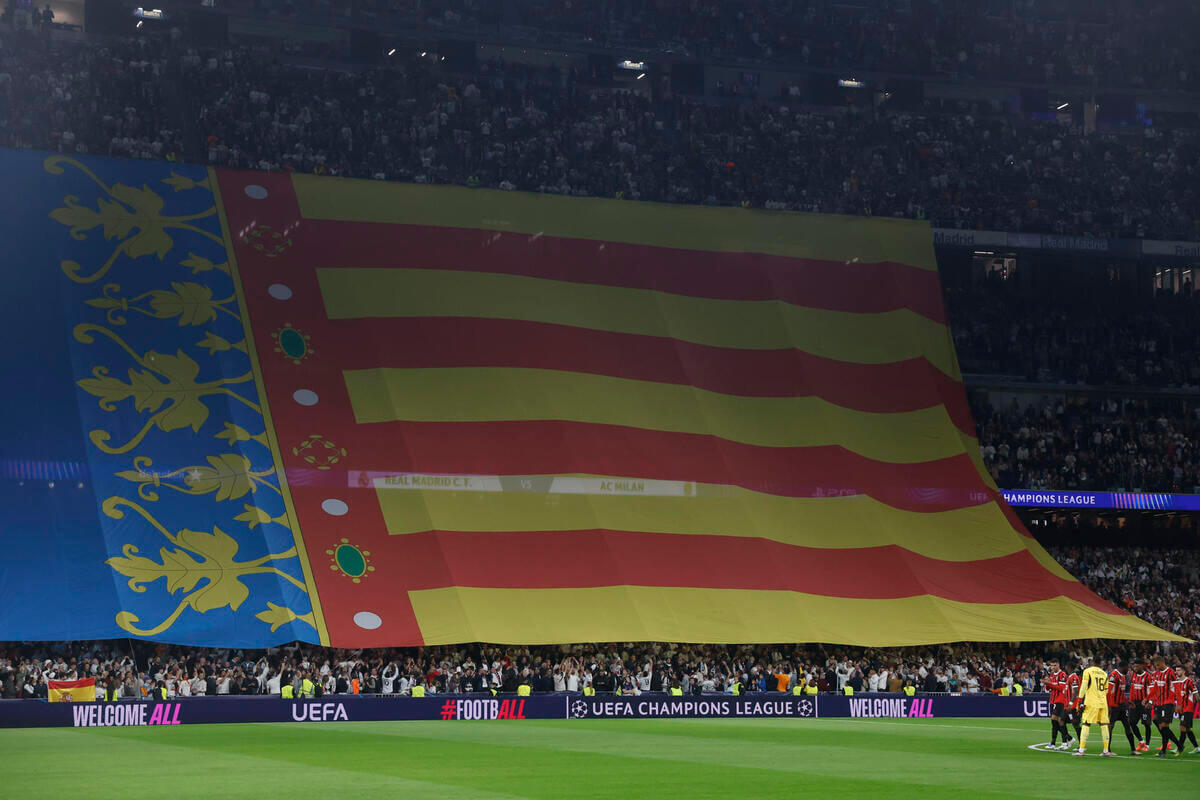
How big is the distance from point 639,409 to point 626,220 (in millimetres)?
6397

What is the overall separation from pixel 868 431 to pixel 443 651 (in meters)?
14.0

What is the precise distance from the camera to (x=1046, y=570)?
40500 mm

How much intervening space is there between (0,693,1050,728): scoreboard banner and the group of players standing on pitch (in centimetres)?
1115

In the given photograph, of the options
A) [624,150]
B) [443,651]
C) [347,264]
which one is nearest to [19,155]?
[347,264]

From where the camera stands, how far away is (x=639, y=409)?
133 ft

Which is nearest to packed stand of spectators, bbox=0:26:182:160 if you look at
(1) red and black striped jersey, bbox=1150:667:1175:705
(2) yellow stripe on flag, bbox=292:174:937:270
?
(2) yellow stripe on flag, bbox=292:174:937:270

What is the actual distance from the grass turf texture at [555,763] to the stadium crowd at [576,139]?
2167 centimetres

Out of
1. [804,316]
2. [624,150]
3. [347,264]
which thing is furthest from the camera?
[624,150]

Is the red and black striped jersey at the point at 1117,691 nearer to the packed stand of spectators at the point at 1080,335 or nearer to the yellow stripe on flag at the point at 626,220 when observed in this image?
the yellow stripe on flag at the point at 626,220

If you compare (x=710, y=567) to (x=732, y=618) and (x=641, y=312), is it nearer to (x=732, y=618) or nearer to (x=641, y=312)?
(x=732, y=618)

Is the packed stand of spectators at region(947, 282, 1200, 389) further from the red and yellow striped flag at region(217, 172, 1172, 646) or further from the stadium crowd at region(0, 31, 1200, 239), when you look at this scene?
the red and yellow striped flag at region(217, 172, 1172, 646)

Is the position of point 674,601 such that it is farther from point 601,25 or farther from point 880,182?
point 601,25

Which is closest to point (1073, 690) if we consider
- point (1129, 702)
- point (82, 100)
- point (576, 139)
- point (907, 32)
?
point (1129, 702)

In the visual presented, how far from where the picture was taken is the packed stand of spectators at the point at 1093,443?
4594 centimetres
